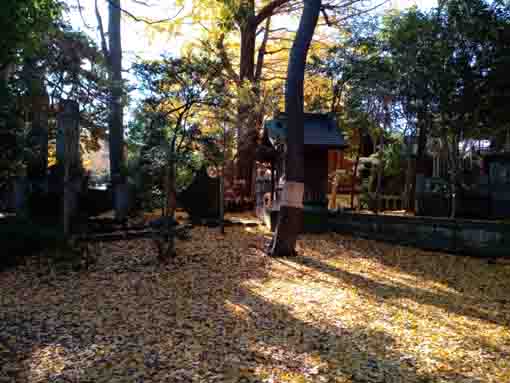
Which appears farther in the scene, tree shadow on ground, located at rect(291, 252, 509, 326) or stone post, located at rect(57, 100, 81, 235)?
stone post, located at rect(57, 100, 81, 235)

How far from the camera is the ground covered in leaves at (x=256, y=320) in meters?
2.80

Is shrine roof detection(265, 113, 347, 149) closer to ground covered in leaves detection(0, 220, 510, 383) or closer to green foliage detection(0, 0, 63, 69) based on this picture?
ground covered in leaves detection(0, 220, 510, 383)

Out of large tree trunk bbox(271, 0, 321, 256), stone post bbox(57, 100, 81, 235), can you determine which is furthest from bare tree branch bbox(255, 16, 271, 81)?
stone post bbox(57, 100, 81, 235)

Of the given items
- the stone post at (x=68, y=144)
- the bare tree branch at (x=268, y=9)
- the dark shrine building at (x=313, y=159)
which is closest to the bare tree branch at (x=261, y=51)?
the bare tree branch at (x=268, y=9)

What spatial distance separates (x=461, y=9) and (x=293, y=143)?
4.00 meters

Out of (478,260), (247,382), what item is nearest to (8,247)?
(247,382)

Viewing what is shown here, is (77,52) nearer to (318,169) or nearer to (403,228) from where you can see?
(318,169)

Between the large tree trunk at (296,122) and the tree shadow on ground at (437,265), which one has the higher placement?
the large tree trunk at (296,122)

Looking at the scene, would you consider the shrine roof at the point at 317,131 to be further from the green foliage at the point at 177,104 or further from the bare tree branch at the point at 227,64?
the green foliage at the point at 177,104

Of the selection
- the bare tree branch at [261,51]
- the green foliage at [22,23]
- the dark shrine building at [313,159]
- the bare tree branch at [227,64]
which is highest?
the bare tree branch at [261,51]

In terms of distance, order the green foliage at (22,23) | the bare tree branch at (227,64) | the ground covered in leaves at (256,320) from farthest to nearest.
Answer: the bare tree branch at (227,64)
the green foliage at (22,23)
the ground covered in leaves at (256,320)

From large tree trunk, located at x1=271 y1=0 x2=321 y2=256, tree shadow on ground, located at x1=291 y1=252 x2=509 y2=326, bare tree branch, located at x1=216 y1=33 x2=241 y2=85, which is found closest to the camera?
tree shadow on ground, located at x1=291 y1=252 x2=509 y2=326

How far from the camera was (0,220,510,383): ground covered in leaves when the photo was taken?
2801 mm

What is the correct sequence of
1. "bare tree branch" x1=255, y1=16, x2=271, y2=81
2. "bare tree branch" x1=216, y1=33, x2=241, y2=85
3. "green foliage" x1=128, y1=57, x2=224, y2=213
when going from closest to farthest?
"green foliage" x1=128, y1=57, x2=224, y2=213 < "bare tree branch" x1=216, y1=33, x2=241, y2=85 < "bare tree branch" x1=255, y1=16, x2=271, y2=81
